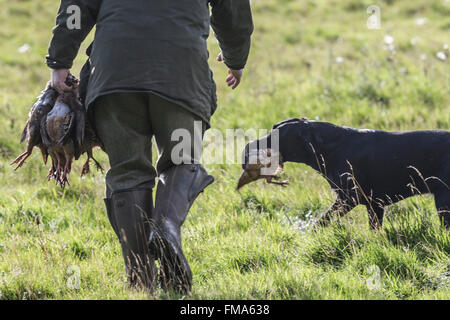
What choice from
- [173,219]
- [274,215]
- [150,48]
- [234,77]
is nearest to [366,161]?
[274,215]

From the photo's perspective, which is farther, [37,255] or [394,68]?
[394,68]

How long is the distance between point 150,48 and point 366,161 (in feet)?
6.28

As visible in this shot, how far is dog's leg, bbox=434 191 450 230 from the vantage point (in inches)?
151

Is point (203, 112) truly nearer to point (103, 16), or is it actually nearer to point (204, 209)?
point (103, 16)

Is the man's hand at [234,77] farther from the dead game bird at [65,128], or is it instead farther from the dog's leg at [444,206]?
the dog's leg at [444,206]

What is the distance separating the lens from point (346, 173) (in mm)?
3967

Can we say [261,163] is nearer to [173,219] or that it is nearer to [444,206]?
[444,206]

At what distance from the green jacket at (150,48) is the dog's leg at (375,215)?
158 centimetres

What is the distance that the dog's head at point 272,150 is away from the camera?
14.2 ft

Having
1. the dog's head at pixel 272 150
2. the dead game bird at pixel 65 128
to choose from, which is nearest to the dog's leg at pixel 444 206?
the dog's head at pixel 272 150

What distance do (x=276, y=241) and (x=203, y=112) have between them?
4.40 feet

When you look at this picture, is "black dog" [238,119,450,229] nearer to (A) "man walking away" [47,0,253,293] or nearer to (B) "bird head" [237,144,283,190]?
(B) "bird head" [237,144,283,190]

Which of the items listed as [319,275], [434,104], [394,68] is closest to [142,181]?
[319,275]

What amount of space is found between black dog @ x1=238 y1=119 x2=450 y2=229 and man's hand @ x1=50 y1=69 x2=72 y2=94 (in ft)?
5.14
